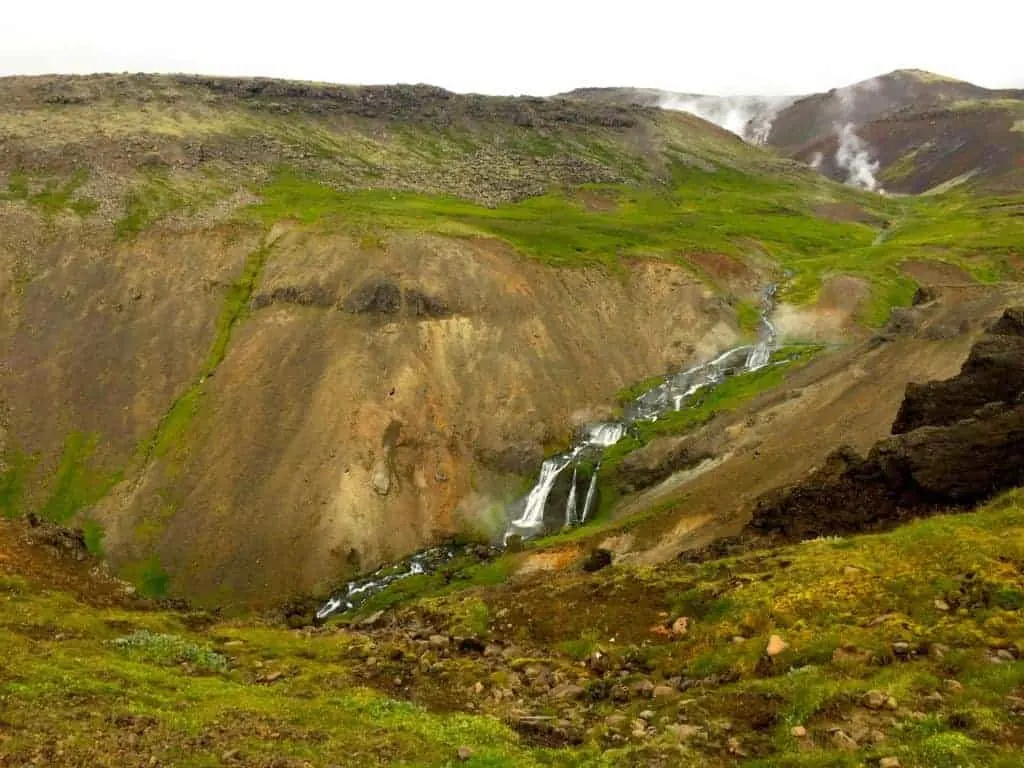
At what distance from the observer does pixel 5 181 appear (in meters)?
93.6

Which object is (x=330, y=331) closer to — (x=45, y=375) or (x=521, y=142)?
(x=45, y=375)

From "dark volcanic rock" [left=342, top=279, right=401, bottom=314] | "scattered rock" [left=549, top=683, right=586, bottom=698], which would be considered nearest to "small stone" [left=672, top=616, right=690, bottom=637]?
"scattered rock" [left=549, top=683, right=586, bottom=698]

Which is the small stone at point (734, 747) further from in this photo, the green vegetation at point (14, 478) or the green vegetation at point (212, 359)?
the green vegetation at point (14, 478)

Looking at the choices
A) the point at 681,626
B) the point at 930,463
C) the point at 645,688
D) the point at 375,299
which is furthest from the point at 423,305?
the point at 645,688

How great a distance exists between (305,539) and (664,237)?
237 ft

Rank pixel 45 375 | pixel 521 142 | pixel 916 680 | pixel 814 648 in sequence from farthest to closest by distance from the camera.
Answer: pixel 521 142 < pixel 45 375 < pixel 814 648 < pixel 916 680

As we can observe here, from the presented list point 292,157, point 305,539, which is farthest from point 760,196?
point 305,539

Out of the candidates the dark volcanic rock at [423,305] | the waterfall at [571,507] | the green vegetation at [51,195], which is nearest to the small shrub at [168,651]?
the waterfall at [571,507]

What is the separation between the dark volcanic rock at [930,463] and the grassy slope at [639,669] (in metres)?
3.28

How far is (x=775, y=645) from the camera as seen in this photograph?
20.8 m

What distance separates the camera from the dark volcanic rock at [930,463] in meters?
29.4

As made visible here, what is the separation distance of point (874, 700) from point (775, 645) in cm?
455

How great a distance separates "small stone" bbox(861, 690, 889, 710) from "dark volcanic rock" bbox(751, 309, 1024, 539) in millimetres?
15874

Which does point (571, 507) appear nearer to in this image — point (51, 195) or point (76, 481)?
point (76, 481)
